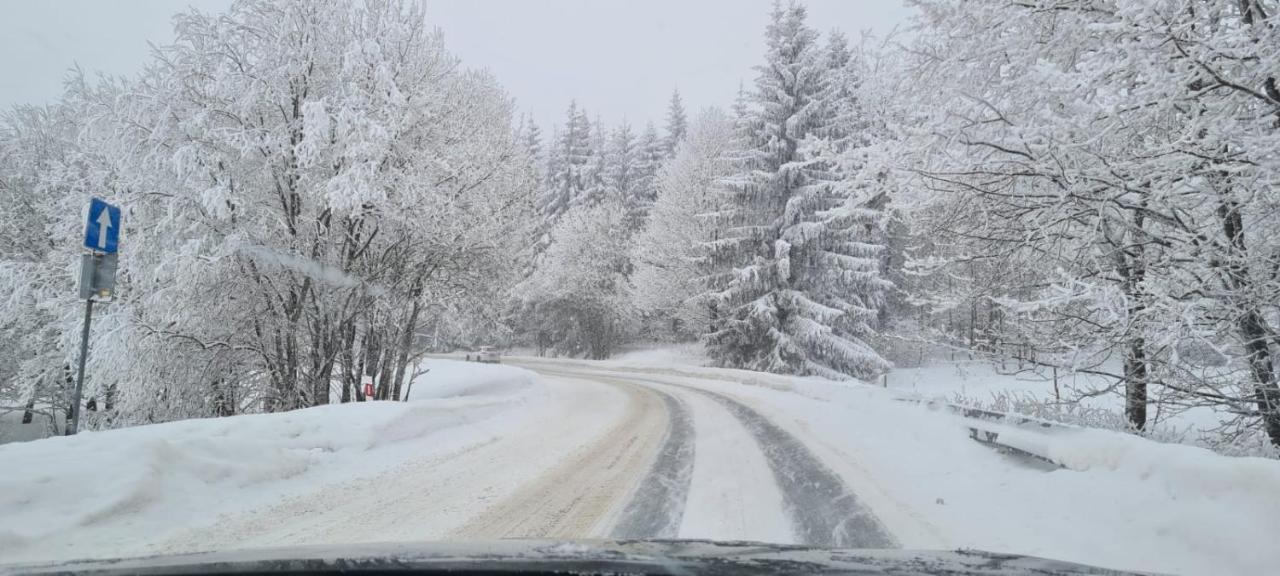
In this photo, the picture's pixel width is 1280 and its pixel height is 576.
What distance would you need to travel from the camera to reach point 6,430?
1912cm

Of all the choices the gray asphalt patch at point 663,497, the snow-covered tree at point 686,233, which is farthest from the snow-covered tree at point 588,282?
the gray asphalt patch at point 663,497

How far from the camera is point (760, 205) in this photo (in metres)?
24.9

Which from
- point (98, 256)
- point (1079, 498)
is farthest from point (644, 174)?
point (1079, 498)

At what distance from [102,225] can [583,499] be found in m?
5.75

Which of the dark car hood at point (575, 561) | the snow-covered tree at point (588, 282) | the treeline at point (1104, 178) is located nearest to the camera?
the dark car hood at point (575, 561)

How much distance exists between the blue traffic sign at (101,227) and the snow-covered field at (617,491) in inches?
83.8

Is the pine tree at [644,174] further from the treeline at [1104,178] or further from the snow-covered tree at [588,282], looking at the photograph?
the treeline at [1104,178]

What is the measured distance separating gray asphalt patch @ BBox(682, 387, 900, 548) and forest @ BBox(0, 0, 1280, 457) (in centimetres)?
218

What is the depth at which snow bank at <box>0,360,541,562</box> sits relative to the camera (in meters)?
3.81

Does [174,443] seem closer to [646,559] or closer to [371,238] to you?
[646,559]

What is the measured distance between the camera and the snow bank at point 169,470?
3.81 meters

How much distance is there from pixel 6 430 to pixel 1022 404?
89.4 feet

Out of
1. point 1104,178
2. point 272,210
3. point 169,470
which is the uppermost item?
point 272,210

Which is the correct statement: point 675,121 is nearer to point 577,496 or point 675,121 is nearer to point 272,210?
point 272,210
